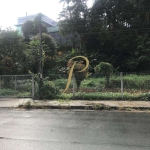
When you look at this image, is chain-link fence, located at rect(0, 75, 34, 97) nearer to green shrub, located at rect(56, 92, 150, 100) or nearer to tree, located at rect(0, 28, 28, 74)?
green shrub, located at rect(56, 92, 150, 100)

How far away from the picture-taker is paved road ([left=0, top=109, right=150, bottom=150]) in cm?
569

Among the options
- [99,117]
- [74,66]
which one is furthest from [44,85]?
[99,117]

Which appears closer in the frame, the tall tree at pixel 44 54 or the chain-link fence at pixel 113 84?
the chain-link fence at pixel 113 84

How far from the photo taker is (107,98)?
44.2ft

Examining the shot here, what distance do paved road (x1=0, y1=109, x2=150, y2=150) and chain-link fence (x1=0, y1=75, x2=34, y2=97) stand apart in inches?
214

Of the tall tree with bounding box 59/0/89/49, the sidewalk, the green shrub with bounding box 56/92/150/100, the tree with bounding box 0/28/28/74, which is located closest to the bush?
the green shrub with bounding box 56/92/150/100

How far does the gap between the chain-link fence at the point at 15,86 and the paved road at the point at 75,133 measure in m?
5.42

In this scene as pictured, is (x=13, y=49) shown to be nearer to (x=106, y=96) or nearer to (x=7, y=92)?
(x=7, y=92)

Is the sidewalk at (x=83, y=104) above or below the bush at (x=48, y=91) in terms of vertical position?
below

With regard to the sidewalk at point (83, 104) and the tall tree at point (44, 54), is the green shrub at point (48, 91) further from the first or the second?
the tall tree at point (44, 54)

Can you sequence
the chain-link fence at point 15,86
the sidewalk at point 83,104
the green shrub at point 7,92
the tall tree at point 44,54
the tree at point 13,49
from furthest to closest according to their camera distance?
the tall tree at point 44,54
the tree at point 13,49
the green shrub at point 7,92
the chain-link fence at point 15,86
the sidewalk at point 83,104

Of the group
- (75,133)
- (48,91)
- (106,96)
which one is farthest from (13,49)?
(75,133)

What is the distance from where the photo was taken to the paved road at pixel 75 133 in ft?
18.7

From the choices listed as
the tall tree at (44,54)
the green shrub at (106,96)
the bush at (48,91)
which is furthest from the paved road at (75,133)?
the tall tree at (44,54)
